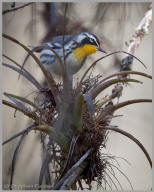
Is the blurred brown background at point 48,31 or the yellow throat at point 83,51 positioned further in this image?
the yellow throat at point 83,51

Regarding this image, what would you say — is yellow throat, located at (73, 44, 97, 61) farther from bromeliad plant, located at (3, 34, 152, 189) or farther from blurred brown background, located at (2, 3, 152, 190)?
bromeliad plant, located at (3, 34, 152, 189)

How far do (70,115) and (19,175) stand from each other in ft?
3.68

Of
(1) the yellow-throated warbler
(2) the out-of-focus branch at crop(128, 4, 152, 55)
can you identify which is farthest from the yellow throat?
(2) the out-of-focus branch at crop(128, 4, 152, 55)

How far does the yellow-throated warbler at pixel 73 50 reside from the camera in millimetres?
1508

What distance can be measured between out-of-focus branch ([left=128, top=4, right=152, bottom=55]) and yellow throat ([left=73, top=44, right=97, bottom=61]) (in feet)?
1.08

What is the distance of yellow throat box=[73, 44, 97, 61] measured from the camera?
160cm

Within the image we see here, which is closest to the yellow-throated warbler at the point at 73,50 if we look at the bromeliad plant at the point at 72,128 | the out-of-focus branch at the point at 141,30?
the bromeliad plant at the point at 72,128

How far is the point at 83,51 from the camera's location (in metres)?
1.70

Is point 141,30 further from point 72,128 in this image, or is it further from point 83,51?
point 72,128

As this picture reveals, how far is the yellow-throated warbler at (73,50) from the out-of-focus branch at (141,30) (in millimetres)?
342

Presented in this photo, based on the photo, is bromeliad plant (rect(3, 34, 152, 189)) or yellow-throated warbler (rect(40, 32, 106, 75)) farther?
yellow-throated warbler (rect(40, 32, 106, 75))

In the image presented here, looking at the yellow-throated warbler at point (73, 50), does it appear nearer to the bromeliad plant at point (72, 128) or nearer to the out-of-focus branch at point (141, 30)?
the bromeliad plant at point (72, 128)

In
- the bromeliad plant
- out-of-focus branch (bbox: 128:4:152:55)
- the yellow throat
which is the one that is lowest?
the bromeliad plant

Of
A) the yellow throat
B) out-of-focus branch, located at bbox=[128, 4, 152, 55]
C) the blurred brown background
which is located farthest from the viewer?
out-of-focus branch, located at bbox=[128, 4, 152, 55]
